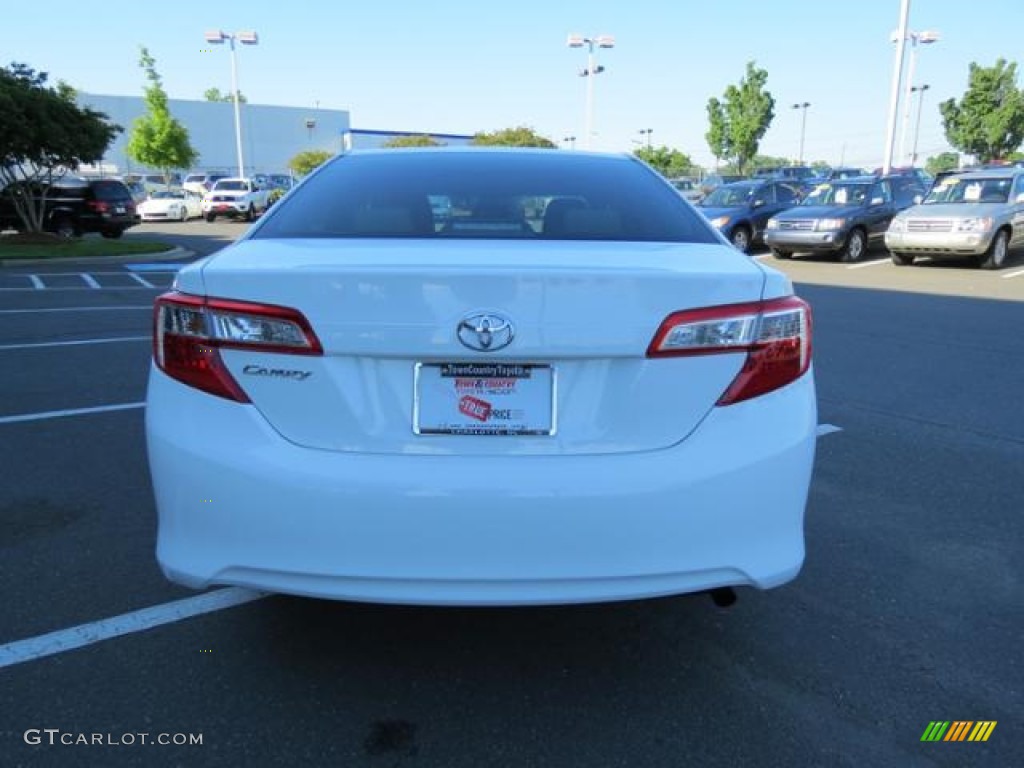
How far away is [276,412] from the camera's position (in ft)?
7.14

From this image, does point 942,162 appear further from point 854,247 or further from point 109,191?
point 109,191

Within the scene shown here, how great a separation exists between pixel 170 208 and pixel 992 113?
42.5 metres

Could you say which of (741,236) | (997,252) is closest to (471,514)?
(997,252)

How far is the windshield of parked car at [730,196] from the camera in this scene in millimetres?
19969

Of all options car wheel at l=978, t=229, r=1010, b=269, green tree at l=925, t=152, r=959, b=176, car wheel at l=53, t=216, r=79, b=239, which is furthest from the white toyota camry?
green tree at l=925, t=152, r=959, b=176

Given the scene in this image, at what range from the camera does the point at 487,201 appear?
3.19 meters

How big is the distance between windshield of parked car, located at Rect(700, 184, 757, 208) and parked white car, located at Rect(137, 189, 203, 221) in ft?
73.4

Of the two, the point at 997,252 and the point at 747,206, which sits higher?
the point at 747,206

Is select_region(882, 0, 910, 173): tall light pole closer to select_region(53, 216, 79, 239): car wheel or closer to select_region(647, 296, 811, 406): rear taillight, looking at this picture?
select_region(53, 216, 79, 239): car wheel

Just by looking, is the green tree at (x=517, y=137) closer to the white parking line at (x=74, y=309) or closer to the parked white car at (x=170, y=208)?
the parked white car at (x=170, y=208)

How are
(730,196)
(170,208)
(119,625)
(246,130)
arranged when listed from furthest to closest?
(246,130)
(170,208)
(730,196)
(119,625)

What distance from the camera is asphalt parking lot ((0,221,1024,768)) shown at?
2.33 meters

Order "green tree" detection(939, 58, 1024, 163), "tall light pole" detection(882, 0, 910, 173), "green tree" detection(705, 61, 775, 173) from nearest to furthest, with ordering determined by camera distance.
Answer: "tall light pole" detection(882, 0, 910, 173)
"green tree" detection(939, 58, 1024, 163)
"green tree" detection(705, 61, 775, 173)

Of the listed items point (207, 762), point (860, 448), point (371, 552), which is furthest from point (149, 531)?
point (860, 448)
